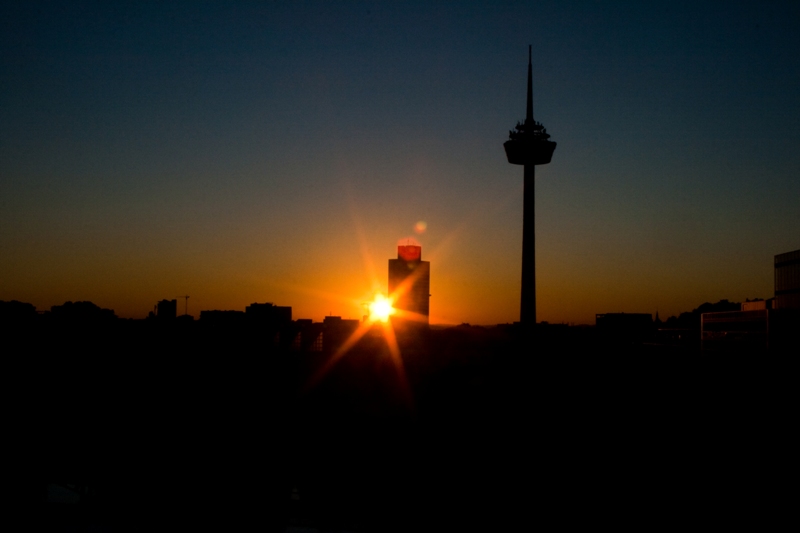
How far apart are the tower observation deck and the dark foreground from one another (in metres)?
42.5

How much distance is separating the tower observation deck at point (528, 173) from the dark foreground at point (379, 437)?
42.5m

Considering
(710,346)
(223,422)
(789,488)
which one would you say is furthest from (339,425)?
(789,488)

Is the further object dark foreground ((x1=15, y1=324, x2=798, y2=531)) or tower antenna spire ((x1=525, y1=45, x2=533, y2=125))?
tower antenna spire ((x1=525, y1=45, x2=533, y2=125))

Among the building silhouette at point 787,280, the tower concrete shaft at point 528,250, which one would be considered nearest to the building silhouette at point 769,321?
the building silhouette at point 787,280

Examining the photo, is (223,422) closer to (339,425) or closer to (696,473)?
(339,425)

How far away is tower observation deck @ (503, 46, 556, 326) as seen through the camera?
131 metres

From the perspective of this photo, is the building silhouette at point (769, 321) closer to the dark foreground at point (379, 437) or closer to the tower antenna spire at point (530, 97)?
the dark foreground at point (379, 437)

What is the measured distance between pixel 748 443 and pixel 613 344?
68528 millimetres

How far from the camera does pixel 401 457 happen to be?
67.4 m

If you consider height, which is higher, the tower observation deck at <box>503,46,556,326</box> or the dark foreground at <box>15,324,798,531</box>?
the tower observation deck at <box>503,46,556,326</box>

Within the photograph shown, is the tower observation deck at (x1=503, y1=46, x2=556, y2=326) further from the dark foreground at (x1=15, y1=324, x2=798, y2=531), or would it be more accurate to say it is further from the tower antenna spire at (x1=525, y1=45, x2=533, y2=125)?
the dark foreground at (x1=15, y1=324, x2=798, y2=531)

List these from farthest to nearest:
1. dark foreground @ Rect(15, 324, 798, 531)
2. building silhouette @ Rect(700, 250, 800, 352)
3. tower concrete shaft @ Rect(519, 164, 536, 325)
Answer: tower concrete shaft @ Rect(519, 164, 536, 325) → dark foreground @ Rect(15, 324, 798, 531) → building silhouette @ Rect(700, 250, 800, 352)

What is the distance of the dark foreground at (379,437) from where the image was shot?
42.3 m

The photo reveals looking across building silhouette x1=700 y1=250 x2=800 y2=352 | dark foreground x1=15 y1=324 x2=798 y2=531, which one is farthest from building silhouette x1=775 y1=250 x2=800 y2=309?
dark foreground x1=15 y1=324 x2=798 y2=531
